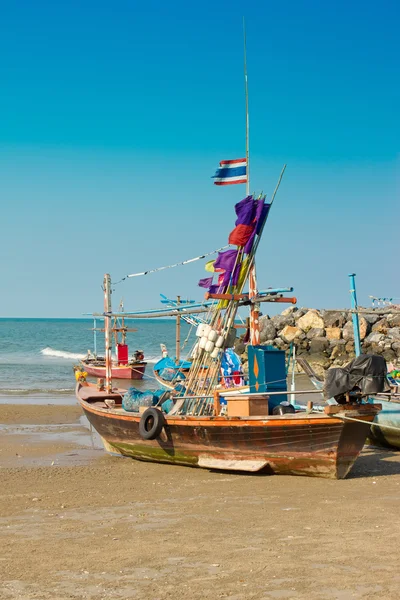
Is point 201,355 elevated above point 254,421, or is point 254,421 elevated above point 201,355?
point 201,355

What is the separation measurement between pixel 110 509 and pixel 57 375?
3715cm

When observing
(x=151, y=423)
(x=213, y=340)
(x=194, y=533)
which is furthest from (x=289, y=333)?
(x=194, y=533)

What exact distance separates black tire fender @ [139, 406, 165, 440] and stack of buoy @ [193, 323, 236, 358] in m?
1.87

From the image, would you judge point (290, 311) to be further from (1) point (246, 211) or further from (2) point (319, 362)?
(1) point (246, 211)

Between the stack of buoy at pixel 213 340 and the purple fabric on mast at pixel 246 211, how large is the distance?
2515 millimetres

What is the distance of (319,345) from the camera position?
163 feet

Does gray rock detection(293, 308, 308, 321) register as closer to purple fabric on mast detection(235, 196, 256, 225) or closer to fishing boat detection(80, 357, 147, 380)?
fishing boat detection(80, 357, 147, 380)

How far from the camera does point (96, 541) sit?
362 inches

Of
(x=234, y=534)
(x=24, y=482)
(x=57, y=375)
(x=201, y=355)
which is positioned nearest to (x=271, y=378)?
(x=201, y=355)

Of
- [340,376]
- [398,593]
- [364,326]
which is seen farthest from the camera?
[364,326]

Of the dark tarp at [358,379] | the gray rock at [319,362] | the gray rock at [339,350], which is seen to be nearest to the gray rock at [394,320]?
the gray rock at [339,350]

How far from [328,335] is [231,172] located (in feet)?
114

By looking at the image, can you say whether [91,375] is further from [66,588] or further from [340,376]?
[66,588]

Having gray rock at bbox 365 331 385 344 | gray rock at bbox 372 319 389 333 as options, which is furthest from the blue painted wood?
gray rock at bbox 372 319 389 333
